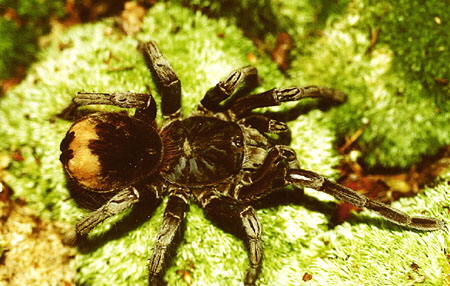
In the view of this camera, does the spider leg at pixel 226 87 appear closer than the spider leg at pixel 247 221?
No

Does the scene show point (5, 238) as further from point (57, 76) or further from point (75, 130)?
point (57, 76)

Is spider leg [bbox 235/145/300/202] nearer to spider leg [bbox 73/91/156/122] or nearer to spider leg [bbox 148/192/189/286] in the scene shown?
spider leg [bbox 148/192/189/286]

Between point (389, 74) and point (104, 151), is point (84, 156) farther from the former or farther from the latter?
point (389, 74)

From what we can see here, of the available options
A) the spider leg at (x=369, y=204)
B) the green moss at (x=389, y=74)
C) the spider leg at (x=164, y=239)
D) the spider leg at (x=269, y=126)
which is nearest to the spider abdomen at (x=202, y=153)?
the spider leg at (x=269, y=126)

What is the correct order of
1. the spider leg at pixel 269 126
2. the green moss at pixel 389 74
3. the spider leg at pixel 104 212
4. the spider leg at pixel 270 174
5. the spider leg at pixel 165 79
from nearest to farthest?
the spider leg at pixel 104 212 < the spider leg at pixel 270 174 < the spider leg at pixel 165 79 < the spider leg at pixel 269 126 < the green moss at pixel 389 74

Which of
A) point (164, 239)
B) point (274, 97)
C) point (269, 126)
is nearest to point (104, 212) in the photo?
point (164, 239)

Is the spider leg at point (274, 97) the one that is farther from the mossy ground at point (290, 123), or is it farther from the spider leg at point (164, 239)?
the spider leg at point (164, 239)

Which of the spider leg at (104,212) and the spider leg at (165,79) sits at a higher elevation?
the spider leg at (165,79)

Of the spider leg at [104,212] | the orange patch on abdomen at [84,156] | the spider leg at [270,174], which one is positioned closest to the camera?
the orange patch on abdomen at [84,156]

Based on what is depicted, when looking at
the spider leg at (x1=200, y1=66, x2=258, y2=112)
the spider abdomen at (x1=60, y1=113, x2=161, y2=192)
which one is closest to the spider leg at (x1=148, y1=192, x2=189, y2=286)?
the spider abdomen at (x1=60, y1=113, x2=161, y2=192)
